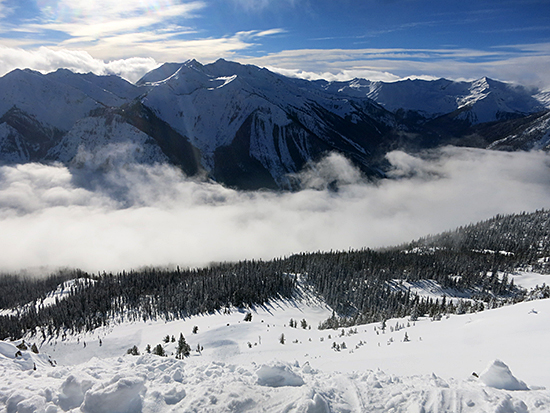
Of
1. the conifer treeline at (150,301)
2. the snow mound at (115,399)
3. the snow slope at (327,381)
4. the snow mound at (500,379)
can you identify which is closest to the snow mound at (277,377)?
the snow slope at (327,381)

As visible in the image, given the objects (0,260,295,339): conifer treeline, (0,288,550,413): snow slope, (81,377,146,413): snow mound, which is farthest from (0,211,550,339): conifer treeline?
(81,377,146,413): snow mound

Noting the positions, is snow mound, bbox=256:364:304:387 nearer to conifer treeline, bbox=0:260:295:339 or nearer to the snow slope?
the snow slope

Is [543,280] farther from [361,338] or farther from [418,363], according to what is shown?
[418,363]

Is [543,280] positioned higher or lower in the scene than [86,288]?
higher

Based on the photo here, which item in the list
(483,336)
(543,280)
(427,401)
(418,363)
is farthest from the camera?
(543,280)

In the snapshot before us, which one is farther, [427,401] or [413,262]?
[413,262]

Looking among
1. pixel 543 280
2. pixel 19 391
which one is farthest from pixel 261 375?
pixel 543 280

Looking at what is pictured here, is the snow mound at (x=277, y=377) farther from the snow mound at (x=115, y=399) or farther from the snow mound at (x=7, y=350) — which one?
the snow mound at (x=7, y=350)
